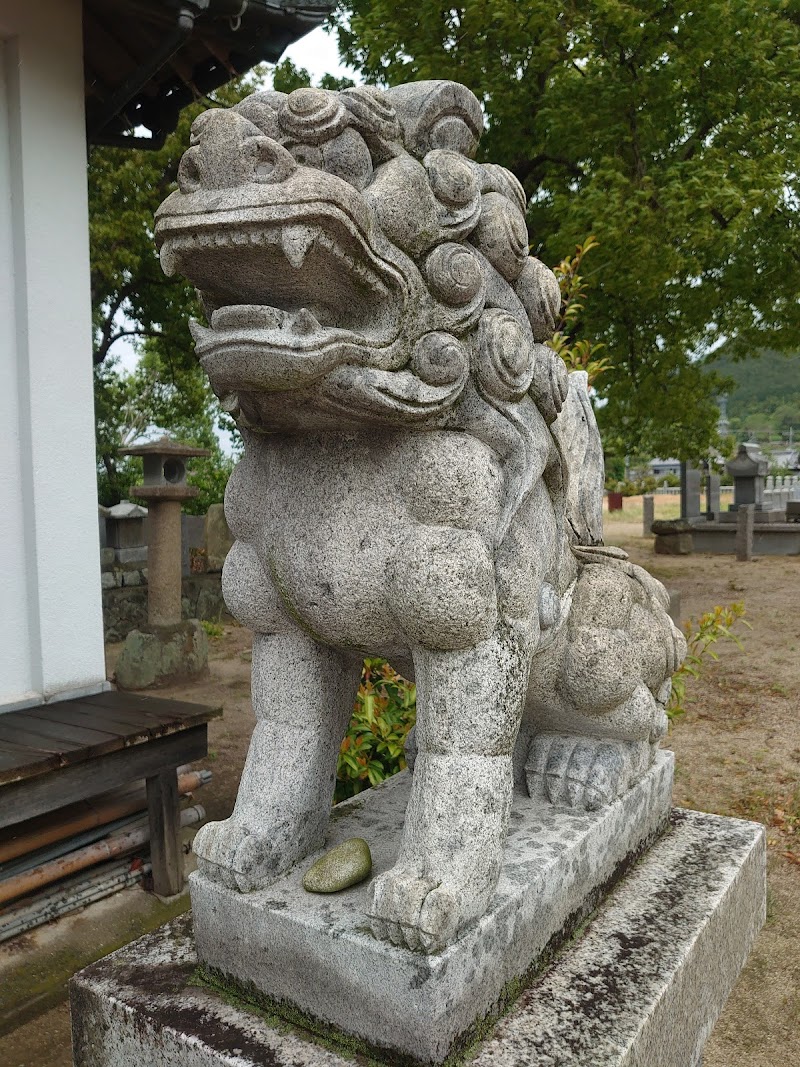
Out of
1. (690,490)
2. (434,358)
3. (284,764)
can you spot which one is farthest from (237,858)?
(690,490)

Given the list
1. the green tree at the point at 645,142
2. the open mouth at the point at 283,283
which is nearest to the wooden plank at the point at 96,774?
the open mouth at the point at 283,283

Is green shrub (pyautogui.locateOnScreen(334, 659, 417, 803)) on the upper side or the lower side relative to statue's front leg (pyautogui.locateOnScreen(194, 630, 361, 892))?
lower

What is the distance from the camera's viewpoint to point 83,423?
12.6ft

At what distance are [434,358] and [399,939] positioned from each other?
0.94m

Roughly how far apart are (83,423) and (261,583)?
8.37 ft

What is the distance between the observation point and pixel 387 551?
147cm

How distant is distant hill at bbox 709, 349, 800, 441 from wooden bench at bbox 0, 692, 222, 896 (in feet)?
192

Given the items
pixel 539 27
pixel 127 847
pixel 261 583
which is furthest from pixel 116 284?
pixel 261 583

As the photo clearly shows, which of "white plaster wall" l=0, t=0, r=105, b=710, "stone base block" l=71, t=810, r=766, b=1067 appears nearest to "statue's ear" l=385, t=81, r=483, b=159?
"stone base block" l=71, t=810, r=766, b=1067

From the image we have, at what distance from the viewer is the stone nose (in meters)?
1.26

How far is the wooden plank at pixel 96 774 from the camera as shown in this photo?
2.91 m

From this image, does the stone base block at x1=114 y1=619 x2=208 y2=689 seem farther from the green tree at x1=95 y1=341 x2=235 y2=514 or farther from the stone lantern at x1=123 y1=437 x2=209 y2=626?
the green tree at x1=95 y1=341 x2=235 y2=514

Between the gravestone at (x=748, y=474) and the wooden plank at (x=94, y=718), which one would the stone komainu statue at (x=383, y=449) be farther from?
the gravestone at (x=748, y=474)

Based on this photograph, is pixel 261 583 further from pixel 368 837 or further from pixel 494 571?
pixel 368 837
